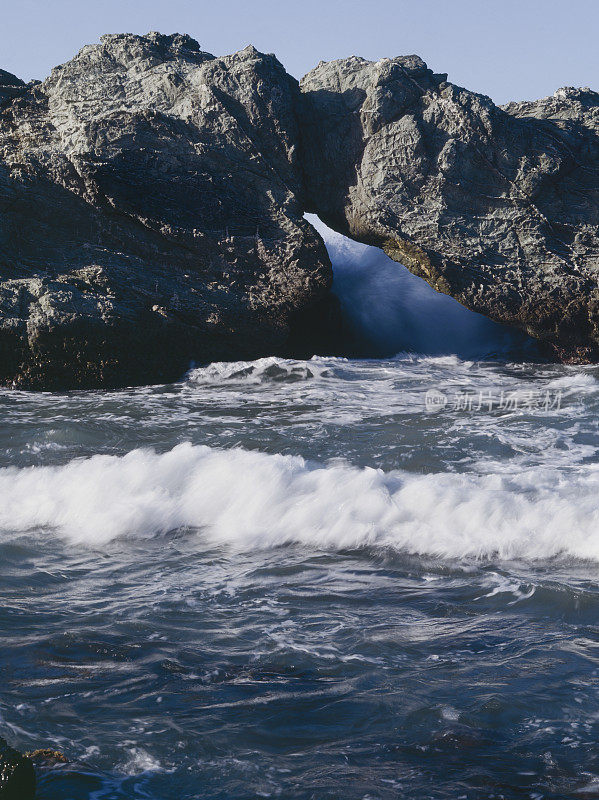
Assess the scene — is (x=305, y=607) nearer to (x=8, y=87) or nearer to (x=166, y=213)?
(x=166, y=213)

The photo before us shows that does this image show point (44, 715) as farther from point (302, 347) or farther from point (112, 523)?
point (302, 347)

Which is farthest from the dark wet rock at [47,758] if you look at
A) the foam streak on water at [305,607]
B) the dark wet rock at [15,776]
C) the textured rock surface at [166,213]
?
the textured rock surface at [166,213]

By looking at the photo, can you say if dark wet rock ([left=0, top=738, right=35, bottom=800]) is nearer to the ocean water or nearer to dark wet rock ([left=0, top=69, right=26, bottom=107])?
the ocean water

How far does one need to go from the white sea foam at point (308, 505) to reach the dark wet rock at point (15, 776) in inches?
98.5

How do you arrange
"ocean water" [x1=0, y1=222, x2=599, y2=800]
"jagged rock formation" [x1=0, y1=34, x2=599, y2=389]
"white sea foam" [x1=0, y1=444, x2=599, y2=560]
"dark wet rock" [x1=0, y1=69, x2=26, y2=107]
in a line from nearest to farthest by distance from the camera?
"ocean water" [x1=0, y1=222, x2=599, y2=800] → "white sea foam" [x1=0, y1=444, x2=599, y2=560] → "jagged rock formation" [x1=0, y1=34, x2=599, y2=389] → "dark wet rock" [x1=0, y1=69, x2=26, y2=107]

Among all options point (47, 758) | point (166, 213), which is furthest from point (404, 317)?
point (47, 758)

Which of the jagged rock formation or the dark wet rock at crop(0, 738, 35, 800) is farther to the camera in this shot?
the jagged rock formation

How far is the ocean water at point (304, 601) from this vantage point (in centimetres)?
240

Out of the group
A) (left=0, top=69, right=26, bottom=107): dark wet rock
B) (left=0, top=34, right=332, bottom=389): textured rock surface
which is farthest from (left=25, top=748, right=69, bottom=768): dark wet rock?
(left=0, top=69, right=26, bottom=107): dark wet rock

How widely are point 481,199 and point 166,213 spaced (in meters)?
4.13

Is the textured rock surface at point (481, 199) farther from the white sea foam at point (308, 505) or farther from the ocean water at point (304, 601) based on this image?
the white sea foam at point (308, 505)

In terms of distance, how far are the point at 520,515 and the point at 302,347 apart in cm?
606

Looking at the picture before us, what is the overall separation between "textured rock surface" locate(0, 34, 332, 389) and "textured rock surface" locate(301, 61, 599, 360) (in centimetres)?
114

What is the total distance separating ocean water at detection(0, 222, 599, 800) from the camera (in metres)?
2.40
